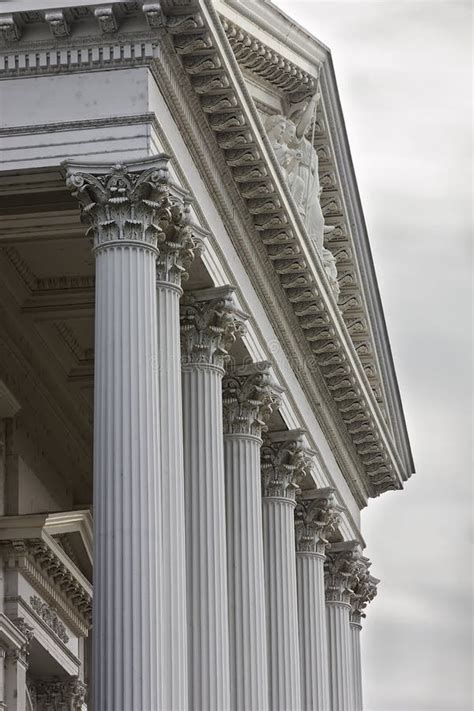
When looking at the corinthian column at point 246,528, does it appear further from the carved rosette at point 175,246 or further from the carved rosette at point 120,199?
the carved rosette at point 120,199

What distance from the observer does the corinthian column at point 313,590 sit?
4722 cm

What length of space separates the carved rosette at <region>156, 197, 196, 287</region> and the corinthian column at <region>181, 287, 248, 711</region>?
2.59 meters

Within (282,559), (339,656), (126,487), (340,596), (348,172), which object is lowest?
(126,487)

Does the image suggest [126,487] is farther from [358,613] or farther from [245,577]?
[358,613]

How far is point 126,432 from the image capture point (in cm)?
2975

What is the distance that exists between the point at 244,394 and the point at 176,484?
7.93 meters

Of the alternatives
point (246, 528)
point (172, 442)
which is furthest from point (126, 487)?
point (246, 528)

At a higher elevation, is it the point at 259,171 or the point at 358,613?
the point at 259,171

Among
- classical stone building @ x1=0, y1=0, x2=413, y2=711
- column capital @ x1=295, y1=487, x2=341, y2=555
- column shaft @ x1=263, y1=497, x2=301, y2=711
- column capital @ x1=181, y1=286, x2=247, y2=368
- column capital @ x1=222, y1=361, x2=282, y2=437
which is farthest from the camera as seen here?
column capital @ x1=295, y1=487, x2=341, y2=555

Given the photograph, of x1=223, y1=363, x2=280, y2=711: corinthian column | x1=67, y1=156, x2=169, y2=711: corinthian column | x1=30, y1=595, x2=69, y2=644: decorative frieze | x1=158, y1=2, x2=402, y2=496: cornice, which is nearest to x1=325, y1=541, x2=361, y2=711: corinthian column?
x1=158, y1=2, x2=402, y2=496: cornice

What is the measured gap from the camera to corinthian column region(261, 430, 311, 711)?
4256cm

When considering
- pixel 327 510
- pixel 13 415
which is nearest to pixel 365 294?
pixel 327 510

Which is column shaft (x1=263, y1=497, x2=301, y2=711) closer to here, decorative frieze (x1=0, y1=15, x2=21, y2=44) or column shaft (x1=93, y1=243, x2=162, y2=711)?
column shaft (x1=93, y1=243, x2=162, y2=711)

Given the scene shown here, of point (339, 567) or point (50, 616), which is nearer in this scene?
point (50, 616)
